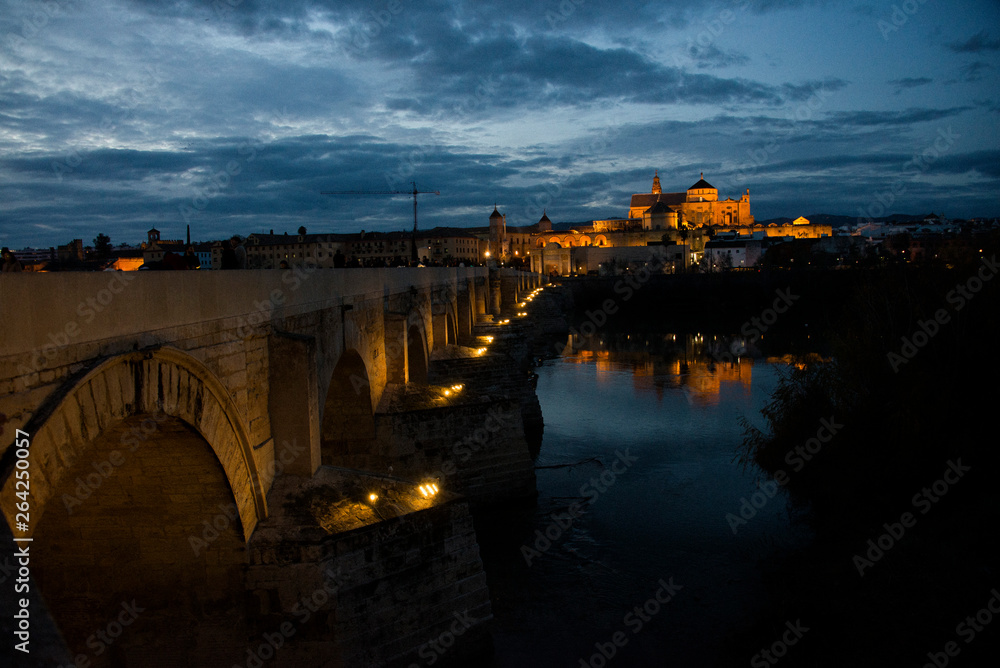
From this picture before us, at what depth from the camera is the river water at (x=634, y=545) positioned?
845 centimetres

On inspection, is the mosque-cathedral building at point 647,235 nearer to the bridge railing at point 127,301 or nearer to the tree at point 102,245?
the tree at point 102,245

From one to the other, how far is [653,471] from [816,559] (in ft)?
17.6

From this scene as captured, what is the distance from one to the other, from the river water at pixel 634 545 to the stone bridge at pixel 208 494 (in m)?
1.85

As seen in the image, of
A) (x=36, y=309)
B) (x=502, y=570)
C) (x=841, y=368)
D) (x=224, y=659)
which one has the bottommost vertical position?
(x=502, y=570)

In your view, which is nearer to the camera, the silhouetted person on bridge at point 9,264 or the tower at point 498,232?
the silhouetted person on bridge at point 9,264

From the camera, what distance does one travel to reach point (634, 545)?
11000 millimetres

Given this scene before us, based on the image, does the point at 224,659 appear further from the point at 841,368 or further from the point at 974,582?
the point at 841,368

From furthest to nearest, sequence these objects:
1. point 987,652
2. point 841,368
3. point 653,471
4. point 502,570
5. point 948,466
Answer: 1. point 653,471
2. point 841,368
3. point 502,570
4. point 948,466
5. point 987,652

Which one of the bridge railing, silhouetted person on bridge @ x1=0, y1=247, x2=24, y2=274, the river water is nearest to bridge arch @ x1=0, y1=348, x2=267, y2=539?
the bridge railing

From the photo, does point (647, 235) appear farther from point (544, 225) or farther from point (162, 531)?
point (162, 531)

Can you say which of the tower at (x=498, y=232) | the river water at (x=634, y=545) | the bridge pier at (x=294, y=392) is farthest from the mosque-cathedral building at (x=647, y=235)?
the bridge pier at (x=294, y=392)

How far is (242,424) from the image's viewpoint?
19.3ft

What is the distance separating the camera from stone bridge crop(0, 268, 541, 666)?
3.73 metres

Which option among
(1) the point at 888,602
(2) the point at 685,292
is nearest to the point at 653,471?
(1) the point at 888,602
